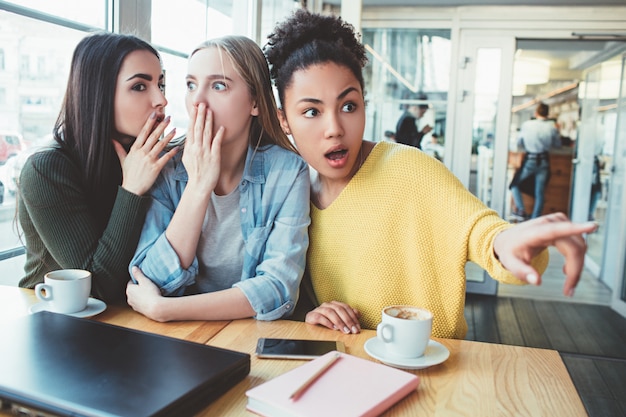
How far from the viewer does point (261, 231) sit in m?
1.22

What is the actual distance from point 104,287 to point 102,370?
18.5 inches

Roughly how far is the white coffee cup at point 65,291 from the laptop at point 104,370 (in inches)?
4.6

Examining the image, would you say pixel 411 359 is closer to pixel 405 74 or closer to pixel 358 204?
pixel 358 204

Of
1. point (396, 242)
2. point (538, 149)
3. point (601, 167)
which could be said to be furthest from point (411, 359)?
point (538, 149)

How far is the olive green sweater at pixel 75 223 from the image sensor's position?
114 centimetres

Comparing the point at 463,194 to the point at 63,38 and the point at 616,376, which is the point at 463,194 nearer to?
the point at 63,38

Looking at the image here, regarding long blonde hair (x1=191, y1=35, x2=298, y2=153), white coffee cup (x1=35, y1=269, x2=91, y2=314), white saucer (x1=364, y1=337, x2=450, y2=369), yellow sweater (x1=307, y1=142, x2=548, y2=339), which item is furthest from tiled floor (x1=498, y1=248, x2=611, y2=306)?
white coffee cup (x1=35, y1=269, x2=91, y2=314)

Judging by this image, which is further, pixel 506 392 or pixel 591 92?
pixel 591 92

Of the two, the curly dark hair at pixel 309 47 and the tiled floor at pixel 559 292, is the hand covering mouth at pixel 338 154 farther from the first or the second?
the tiled floor at pixel 559 292

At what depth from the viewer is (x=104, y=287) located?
116cm

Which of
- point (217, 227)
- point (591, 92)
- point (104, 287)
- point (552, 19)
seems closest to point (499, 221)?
point (217, 227)

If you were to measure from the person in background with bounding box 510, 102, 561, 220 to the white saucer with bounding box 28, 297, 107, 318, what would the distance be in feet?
21.6

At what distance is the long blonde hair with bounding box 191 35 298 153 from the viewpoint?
47.6 inches

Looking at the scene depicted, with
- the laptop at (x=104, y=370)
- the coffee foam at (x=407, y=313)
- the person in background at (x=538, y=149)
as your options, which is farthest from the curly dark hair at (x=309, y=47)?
the person in background at (x=538, y=149)
